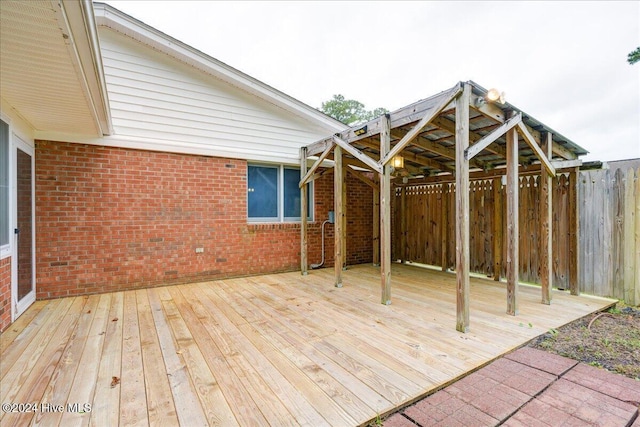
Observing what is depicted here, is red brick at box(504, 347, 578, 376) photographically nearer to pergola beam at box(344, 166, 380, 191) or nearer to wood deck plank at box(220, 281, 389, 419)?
wood deck plank at box(220, 281, 389, 419)

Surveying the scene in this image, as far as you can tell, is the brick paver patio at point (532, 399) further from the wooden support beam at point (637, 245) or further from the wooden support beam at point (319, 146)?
the wooden support beam at point (319, 146)

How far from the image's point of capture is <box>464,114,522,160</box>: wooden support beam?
3044 mm

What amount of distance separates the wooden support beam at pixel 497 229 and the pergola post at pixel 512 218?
2213 mm

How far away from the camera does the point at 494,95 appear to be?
2971 millimetres

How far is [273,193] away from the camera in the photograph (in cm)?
626

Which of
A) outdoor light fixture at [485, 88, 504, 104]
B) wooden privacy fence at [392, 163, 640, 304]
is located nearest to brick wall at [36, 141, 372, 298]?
wooden privacy fence at [392, 163, 640, 304]

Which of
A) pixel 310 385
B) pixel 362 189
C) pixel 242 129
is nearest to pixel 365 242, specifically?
pixel 362 189

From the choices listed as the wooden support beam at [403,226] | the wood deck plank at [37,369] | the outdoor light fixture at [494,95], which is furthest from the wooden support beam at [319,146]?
the wood deck plank at [37,369]

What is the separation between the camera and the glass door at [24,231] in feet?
11.7

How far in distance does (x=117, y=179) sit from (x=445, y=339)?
17.8 feet

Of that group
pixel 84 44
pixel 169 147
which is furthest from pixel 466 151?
pixel 169 147

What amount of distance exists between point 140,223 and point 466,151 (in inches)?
204

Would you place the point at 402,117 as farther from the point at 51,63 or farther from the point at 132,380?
the point at 132,380

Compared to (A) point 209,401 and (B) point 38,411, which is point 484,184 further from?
(B) point 38,411
